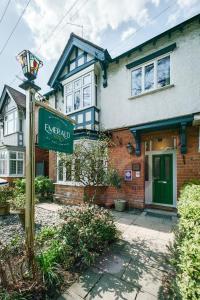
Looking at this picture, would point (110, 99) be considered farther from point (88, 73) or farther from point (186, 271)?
point (186, 271)

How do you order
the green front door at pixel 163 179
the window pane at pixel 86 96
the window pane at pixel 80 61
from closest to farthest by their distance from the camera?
1. the green front door at pixel 163 179
2. the window pane at pixel 86 96
3. the window pane at pixel 80 61

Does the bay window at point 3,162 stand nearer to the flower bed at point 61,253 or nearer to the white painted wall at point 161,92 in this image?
the white painted wall at point 161,92

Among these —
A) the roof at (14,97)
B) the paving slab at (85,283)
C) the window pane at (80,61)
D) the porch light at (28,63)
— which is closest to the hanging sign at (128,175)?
the paving slab at (85,283)

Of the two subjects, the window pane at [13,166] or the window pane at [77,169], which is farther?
the window pane at [13,166]

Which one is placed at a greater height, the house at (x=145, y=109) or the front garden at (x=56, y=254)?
the house at (x=145, y=109)

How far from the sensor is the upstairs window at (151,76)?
7.44m

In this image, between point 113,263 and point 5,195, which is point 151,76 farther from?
point 5,195

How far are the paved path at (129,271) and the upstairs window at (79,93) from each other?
22.9ft

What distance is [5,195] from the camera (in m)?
7.26

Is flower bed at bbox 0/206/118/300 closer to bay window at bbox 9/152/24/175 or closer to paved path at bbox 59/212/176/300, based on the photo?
paved path at bbox 59/212/176/300

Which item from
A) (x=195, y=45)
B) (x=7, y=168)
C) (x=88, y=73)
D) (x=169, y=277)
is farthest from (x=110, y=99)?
(x=7, y=168)

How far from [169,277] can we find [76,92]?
9.29 m

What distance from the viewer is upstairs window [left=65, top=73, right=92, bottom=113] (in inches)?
369

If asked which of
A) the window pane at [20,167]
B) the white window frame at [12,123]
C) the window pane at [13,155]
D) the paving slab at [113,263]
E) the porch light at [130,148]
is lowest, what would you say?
the paving slab at [113,263]
